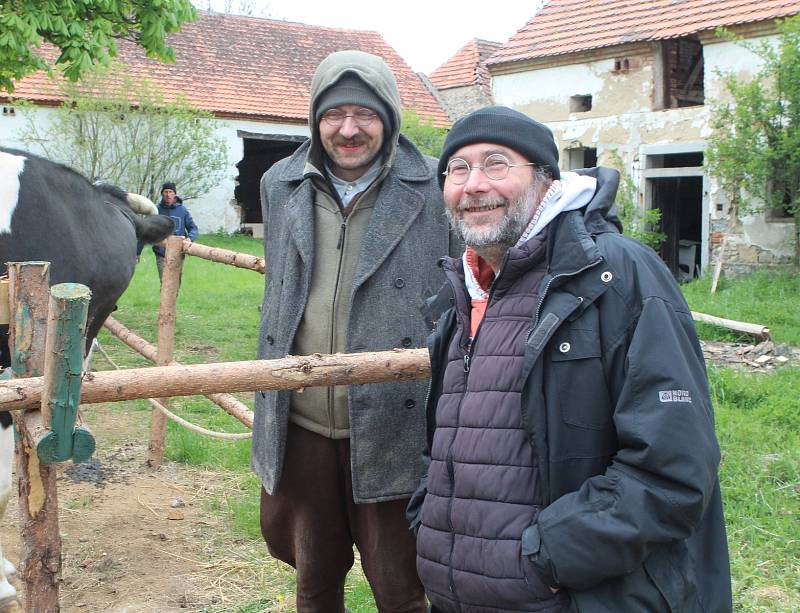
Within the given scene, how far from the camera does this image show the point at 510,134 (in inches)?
70.2

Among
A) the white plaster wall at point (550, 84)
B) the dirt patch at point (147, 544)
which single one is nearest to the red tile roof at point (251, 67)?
the white plaster wall at point (550, 84)

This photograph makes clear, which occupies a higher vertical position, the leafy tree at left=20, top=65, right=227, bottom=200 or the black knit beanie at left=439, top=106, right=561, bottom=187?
the leafy tree at left=20, top=65, right=227, bottom=200

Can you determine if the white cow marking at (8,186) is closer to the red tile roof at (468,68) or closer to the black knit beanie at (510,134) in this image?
the black knit beanie at (510,134)

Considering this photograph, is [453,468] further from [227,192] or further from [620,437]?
[227,192]

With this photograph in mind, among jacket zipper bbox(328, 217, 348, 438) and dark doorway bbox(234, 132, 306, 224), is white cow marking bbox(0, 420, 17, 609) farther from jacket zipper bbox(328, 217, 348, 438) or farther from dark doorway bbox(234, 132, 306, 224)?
dark doorway bbox(234, 132, 306, 224)

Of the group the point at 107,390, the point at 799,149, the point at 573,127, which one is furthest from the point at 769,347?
the point at 573,127

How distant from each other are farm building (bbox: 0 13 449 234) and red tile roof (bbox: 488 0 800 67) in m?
4.34

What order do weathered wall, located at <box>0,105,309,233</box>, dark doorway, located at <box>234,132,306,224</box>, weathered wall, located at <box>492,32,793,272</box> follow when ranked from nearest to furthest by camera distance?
Answer: weathered wall, located at <box>492,32,793,272</box> < weathered wall, located at <box>0,105,309,233</box> < dark doorway, located at <box>234,132,306,224</box>

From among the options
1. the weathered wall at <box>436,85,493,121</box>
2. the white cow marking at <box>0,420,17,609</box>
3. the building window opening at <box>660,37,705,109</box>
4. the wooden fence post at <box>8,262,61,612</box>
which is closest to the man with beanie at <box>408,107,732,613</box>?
the wooden fence post at <box>8,262,61,612</box>

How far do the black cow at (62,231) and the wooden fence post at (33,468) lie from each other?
1525 mm

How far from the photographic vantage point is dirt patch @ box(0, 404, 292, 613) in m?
3.60

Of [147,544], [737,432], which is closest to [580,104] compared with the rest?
[737,432]

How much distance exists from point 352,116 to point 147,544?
2.60 metres

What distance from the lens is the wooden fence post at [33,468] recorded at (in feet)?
6.72
